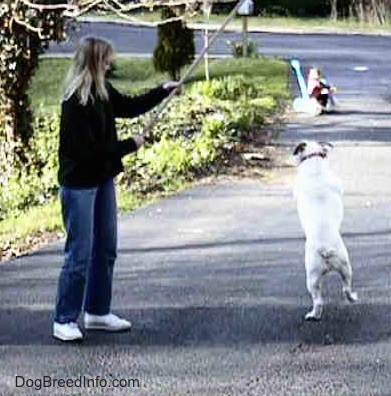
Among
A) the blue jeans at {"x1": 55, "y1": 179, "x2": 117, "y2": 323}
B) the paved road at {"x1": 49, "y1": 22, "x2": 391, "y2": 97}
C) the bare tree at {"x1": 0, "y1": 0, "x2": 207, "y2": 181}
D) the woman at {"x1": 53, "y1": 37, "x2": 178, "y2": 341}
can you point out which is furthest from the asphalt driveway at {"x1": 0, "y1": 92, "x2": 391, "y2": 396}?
the paved road at {"x1": 49, "y1": 22, "x2": 391, "y2": 97}

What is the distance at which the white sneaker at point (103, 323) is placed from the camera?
755 centimetres

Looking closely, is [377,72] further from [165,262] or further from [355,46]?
[165,262]

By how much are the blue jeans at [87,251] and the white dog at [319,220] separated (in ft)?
3.94

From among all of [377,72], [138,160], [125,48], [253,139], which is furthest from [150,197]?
[125,48]

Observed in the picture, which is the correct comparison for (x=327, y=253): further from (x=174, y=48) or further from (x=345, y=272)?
(x=174, y=48)

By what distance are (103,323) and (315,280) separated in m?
1.31

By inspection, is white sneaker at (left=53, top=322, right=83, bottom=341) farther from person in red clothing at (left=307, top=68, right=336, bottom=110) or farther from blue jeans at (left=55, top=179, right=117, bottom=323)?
person in red clothing at (left=307, top=68, right=336, bottom=110)

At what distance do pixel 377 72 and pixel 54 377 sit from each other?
25716mm

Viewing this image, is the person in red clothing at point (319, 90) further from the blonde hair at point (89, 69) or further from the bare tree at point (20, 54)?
the blonde hair at point (89, 69)

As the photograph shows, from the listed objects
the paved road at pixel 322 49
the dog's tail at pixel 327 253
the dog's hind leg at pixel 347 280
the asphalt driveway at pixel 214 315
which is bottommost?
the paved road at pixel 322 49

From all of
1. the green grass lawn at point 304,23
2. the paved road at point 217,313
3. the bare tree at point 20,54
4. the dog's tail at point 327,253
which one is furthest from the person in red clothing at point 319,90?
the green grass lawn at point 304,23

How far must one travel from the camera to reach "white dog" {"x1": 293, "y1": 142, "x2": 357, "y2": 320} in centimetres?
755

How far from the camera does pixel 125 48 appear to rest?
124 ft

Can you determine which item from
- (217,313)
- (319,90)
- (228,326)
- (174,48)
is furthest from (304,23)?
(228,326)
